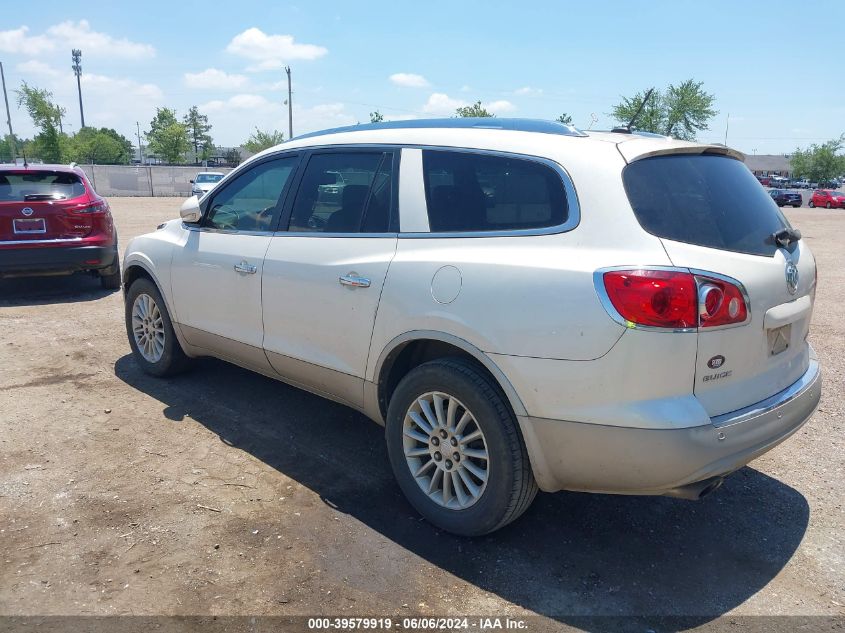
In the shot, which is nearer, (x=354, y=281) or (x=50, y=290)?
(x=354, y=281)

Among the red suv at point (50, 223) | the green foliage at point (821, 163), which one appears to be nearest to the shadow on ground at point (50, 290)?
the red suv at point (50, 223)

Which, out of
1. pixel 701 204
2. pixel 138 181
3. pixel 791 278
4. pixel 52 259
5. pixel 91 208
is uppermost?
pixel 138 181

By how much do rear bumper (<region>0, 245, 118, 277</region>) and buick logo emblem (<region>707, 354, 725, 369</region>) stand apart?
7.79 meters

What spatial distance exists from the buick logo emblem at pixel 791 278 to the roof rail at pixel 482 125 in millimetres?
1105

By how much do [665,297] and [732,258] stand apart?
1.39 feet

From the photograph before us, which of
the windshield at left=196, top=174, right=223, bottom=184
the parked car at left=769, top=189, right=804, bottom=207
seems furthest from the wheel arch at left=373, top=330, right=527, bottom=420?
the parked car at left=769, top=189, right=804, bottom=207

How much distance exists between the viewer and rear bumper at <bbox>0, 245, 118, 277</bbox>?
798cm

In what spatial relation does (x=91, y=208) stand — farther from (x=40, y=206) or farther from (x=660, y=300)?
(x=660, y=300)

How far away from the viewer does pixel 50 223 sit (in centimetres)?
817

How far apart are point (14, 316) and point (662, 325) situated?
737cm

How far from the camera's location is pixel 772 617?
2742mm

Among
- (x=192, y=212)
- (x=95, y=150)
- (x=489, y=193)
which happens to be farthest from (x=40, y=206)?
(x=95, y=150)

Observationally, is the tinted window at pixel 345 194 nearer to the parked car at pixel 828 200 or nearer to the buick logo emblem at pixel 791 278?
the buick logo emblem at pixel 791 278

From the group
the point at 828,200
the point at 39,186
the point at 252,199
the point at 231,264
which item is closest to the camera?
the point at 231,264
